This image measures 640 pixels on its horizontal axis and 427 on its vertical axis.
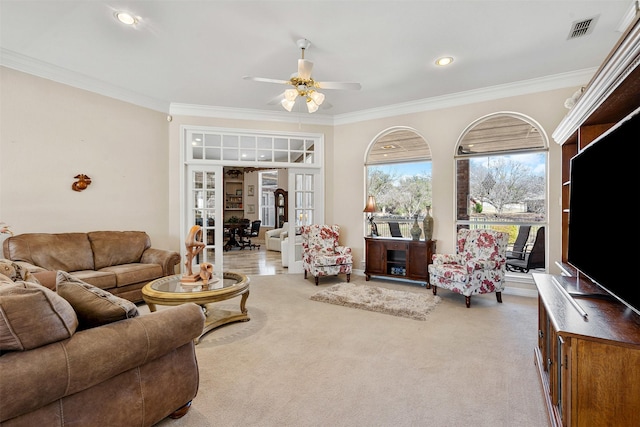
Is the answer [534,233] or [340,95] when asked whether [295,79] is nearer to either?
[340,95]

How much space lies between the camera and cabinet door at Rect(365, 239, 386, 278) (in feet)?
16.9

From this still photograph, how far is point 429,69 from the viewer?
3.96 metres

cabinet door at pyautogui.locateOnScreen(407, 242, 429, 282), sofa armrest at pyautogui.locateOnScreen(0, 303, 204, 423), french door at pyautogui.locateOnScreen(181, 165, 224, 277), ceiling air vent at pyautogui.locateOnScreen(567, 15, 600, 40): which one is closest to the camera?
sofa armrest at pyautogui.locateOnScreen(0, 303, 204, 423)

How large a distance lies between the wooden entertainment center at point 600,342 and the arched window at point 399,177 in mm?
3229

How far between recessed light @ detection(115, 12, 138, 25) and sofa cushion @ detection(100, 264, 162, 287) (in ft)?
8.91

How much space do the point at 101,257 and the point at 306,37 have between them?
12.3 feet

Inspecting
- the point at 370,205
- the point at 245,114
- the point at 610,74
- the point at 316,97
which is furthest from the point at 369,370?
the point at 245,114

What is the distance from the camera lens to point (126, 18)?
2.91m

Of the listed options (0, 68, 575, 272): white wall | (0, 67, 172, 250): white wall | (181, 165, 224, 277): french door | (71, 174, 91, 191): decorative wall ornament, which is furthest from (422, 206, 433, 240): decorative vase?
(71, 174, 91, 191): decorative wall ornament

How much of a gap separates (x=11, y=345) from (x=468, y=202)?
5086 millimetres

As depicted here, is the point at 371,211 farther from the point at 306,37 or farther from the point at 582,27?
the point at 582,27

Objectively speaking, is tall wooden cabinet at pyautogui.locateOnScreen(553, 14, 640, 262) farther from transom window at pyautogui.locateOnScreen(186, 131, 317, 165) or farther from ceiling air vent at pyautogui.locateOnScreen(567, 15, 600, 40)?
transom window at pyautogui.locateOnScreen(186, 131, 317, 165)

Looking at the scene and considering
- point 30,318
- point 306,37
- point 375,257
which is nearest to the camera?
point 30,318

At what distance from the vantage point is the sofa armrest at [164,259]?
4.27 metres
